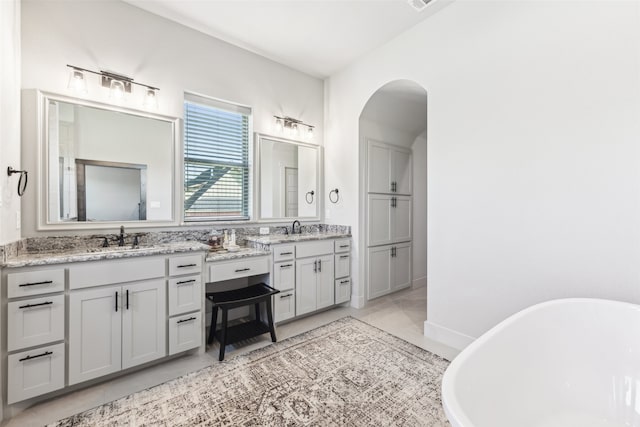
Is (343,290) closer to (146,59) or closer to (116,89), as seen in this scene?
(116,89)

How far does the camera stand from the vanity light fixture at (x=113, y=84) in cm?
226

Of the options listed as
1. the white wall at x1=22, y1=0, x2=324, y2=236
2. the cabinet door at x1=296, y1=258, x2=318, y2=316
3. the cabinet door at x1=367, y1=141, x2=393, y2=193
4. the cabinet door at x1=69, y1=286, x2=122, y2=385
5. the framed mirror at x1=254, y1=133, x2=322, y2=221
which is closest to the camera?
the cabinet door at x1=69, y1=286, x2=122, y2=385

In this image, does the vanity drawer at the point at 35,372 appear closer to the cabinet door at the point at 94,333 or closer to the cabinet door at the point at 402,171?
the cabinet door at the point at 94,333

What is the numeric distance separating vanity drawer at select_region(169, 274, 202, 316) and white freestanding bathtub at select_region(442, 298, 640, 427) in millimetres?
2004

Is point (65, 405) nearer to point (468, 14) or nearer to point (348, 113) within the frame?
point (348, 113)

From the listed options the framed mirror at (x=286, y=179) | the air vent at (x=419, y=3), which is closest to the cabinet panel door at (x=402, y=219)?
the framed mirror at (x=286, y=179)

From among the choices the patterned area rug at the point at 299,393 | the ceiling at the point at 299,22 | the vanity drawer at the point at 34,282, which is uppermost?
the ceiling at the point at 299,22

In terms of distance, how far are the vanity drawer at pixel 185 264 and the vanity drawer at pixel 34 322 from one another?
0.65m

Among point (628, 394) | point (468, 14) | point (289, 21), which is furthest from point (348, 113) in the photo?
point (628, 394)

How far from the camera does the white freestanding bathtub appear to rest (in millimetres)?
1329

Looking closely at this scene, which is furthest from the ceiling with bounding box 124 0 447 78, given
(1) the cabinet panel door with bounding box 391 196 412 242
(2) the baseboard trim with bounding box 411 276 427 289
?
(2) the baseboard trim with bounding box 411 276 427 289

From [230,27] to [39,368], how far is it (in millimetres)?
3147

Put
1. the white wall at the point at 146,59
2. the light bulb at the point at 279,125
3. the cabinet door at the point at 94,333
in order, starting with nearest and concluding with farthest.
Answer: the cabinet door at the point at 94,333, the white wall at the point at 146,59, the light bulb at the point at 279,125

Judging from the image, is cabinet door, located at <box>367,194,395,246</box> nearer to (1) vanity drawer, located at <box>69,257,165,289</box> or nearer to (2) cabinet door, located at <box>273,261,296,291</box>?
(2) cabinet door, located at <box>273,261,296,291</box>
